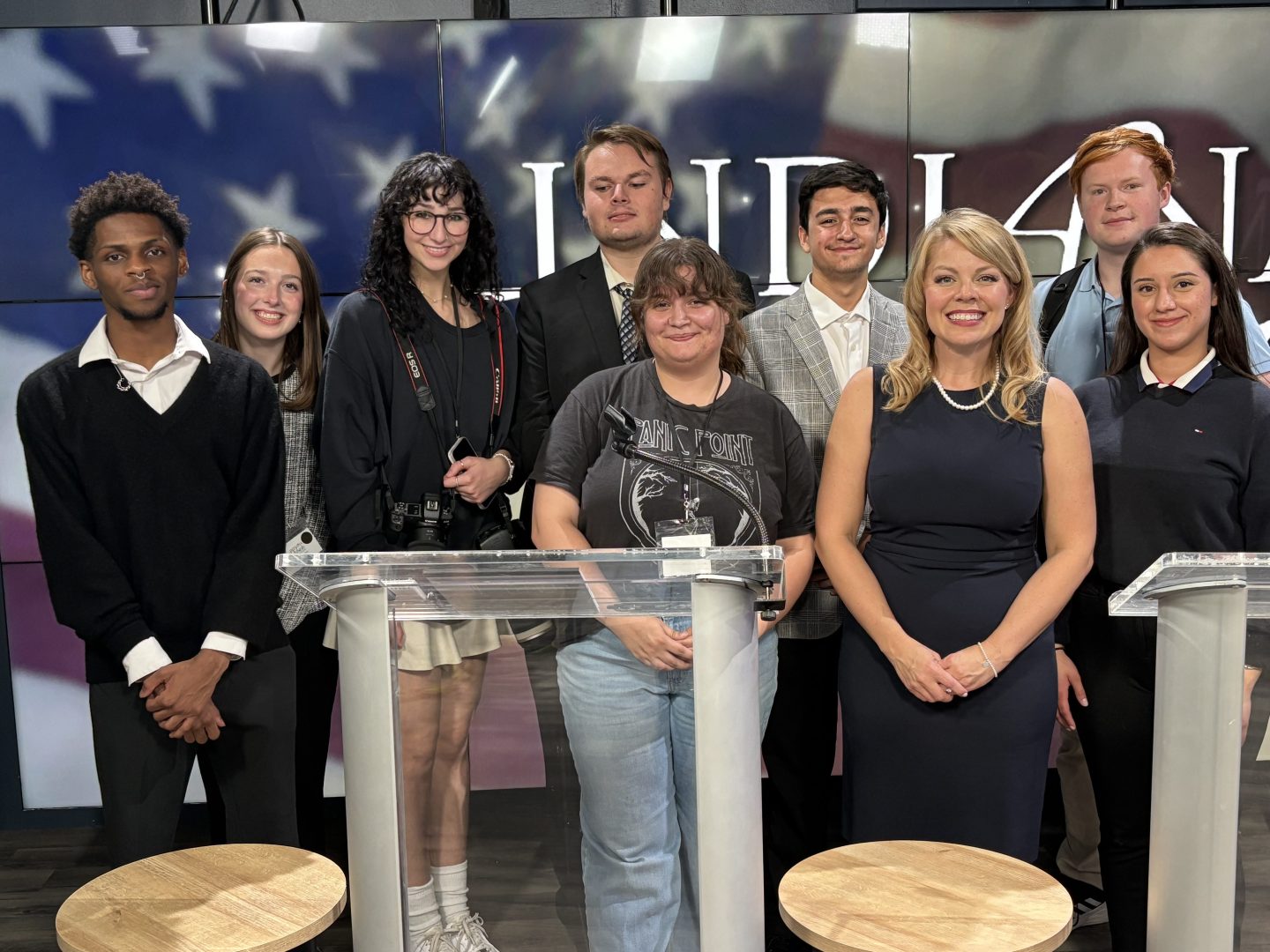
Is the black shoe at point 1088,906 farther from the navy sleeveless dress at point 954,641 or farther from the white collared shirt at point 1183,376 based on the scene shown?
the white collared shirt at point 1183,376

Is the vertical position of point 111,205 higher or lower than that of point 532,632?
higher

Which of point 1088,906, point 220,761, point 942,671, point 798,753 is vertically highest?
point 942,671

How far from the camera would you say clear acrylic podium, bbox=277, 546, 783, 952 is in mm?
1557

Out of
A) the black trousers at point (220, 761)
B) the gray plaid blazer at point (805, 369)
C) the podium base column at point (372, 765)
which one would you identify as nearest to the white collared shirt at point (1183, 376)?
the gray plaid blazer at point (805, 369)

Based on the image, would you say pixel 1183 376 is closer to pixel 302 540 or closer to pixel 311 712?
pixel 302 540

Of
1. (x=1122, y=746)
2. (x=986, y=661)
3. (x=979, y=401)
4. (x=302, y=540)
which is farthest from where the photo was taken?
(x=302, y=540)

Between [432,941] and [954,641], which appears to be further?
[954,641]

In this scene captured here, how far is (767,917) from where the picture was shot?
3.08m

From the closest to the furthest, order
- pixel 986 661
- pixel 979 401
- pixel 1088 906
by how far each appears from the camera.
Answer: pixel 986 661
pixel 979 401
pixel 1088 906

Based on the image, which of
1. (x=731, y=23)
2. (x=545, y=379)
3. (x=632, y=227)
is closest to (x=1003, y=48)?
(x=731, y=23)

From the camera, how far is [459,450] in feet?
9.64

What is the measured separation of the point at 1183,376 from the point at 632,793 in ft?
5.31

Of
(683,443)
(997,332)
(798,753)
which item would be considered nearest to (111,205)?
(683,443)

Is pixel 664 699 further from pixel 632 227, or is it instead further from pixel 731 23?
pixel 731 23
